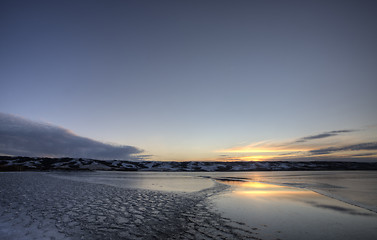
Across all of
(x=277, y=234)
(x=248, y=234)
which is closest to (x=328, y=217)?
(x=277, y=234)

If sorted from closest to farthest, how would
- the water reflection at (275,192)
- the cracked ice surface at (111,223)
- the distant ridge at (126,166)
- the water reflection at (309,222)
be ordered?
1. the cracked ice surface at (111,223)
2. the water reflection at (309,222)
3. the water reflection at (275,192)
4. the distant ridge at (126,166)

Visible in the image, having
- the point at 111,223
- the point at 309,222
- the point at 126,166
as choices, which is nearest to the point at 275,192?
the point at 309,222

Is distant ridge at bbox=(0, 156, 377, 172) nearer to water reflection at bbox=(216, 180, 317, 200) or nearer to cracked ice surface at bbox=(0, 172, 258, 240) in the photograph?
water reflection at bbox=(216, 180, 317, 200)

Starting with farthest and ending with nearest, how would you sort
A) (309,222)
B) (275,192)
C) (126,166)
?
(126,166) → (275,192) → (309,222)

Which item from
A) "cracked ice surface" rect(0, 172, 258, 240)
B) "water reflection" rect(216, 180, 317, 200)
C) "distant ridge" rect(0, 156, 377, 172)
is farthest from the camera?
"distant ridge" rect(0, 156, 377, 172)

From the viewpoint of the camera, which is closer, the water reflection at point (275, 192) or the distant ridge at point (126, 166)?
the water reflection at point (275, 192)

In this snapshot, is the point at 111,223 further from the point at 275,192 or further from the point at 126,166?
the point at 126,166

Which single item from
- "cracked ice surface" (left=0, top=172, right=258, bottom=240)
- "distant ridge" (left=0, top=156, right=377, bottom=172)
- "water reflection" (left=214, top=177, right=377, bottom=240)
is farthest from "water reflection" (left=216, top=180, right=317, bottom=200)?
"distant ridge" (left=0, top=156, right=377, bottom=172)

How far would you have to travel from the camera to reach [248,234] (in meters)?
7.46

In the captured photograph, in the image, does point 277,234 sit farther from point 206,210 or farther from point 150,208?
point 150,208

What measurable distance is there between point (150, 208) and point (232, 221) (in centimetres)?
516

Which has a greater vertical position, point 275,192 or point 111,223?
point 111,223

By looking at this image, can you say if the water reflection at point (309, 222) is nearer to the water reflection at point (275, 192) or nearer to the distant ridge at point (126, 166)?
the water reflection at point (275, 192)

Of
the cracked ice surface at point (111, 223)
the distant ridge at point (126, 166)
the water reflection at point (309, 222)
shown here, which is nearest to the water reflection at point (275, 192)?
the water reflection at point (309, 222)
